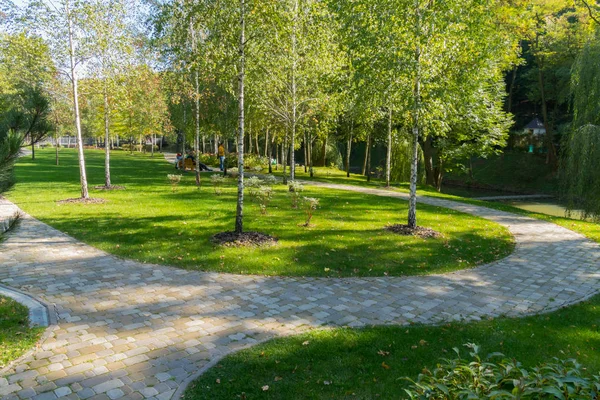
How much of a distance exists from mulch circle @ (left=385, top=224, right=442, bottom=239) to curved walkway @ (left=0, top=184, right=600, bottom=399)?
83.2 inches

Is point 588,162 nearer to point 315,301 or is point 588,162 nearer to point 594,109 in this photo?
point 594,109

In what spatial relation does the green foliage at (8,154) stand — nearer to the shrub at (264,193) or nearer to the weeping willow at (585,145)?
the shrub at (264,193)

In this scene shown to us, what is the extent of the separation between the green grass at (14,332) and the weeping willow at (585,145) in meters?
16.5

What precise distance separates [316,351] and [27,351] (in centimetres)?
350

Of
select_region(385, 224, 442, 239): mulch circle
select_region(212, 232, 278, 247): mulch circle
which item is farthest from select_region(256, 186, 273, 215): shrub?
select_region(385, 224, 442, 239): mulch circle

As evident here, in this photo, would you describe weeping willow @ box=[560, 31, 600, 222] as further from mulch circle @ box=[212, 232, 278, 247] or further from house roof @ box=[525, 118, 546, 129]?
house roof @ box=[525, 118, 546, 129]

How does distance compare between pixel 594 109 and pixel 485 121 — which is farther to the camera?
pixel 485 121

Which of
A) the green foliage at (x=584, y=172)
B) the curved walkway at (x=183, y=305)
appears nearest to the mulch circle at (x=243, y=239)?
the curved walkway at (x=183, y=305)

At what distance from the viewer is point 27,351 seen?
4.96 m

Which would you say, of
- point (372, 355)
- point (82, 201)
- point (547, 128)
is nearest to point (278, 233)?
point (372, 355)

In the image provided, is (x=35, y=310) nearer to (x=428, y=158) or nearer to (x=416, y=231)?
(x=416, y=231)

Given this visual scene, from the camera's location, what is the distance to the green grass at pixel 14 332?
4898 mm

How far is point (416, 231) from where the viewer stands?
11594mm

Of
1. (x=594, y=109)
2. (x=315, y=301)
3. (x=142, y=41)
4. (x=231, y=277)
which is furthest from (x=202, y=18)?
(x=594, y=109)
